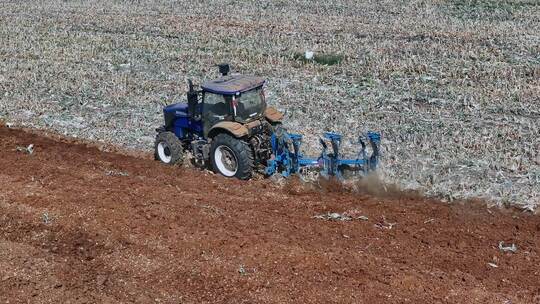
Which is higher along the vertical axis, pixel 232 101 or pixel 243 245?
pixel 232 101

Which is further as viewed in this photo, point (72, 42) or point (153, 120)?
point (72, 42)

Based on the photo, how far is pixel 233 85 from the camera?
12.1m

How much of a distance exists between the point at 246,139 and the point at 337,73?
870 centimetres

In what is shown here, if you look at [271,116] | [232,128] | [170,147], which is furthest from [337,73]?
[232,128]

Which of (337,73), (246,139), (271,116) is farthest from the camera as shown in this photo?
(337,73)

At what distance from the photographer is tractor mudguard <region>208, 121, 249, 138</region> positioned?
38.9ft

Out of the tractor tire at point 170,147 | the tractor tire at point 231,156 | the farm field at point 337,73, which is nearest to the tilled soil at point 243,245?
the tractor tire at point 231,156

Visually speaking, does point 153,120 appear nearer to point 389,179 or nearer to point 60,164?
point 60,164

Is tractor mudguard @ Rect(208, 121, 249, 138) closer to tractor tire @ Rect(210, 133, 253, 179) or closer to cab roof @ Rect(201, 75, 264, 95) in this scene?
tractor tire @ Rect(210, 133, 253, 179)

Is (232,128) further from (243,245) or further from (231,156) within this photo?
(243,245)

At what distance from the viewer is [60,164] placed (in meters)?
13.6

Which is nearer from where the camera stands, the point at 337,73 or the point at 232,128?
the point at 232,128

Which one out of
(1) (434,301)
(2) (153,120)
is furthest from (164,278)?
(2) (153,120)

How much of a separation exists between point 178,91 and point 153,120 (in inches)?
99.9
